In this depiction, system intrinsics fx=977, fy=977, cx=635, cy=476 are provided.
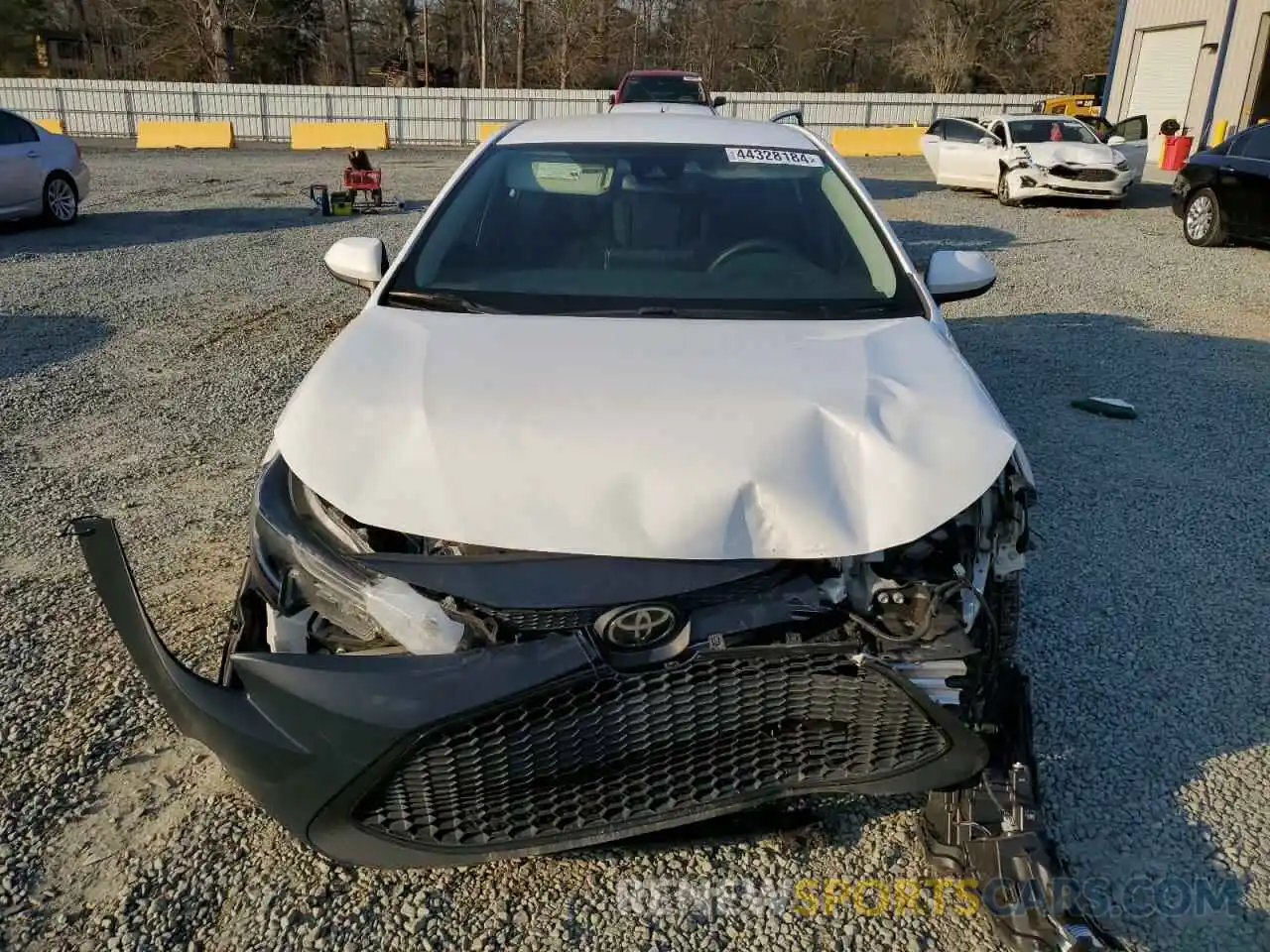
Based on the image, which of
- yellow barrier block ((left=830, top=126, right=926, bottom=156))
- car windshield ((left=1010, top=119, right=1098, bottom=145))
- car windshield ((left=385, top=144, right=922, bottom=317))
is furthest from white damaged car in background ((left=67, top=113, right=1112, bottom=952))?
yellow barrier block ((left=830, top=126, right=926, bottom=156))

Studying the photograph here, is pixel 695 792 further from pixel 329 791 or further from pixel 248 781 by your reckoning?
pixel 248 781

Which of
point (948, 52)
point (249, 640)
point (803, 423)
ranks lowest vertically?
point (249, 640)

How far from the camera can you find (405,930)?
219cm

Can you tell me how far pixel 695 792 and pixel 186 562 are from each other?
2.56m

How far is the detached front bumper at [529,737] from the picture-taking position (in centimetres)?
189

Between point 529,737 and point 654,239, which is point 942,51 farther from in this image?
point 529,737

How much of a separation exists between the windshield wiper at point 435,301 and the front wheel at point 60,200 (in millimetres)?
11151

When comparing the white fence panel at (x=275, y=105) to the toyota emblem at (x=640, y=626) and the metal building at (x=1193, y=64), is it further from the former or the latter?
the toyota emblem at (x=640, y=626)

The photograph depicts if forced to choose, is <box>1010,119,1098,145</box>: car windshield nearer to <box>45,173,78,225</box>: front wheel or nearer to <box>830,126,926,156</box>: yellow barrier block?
<box>830,126,926,156</box>: yellow barrier block

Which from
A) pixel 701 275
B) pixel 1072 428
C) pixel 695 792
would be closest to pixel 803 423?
pixel 695 792

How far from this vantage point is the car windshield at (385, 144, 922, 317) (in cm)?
304

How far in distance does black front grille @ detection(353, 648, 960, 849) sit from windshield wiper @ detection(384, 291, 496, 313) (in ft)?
4.64

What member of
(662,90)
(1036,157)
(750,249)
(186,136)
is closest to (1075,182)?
(1036,157)

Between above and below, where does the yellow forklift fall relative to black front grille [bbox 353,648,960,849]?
above
